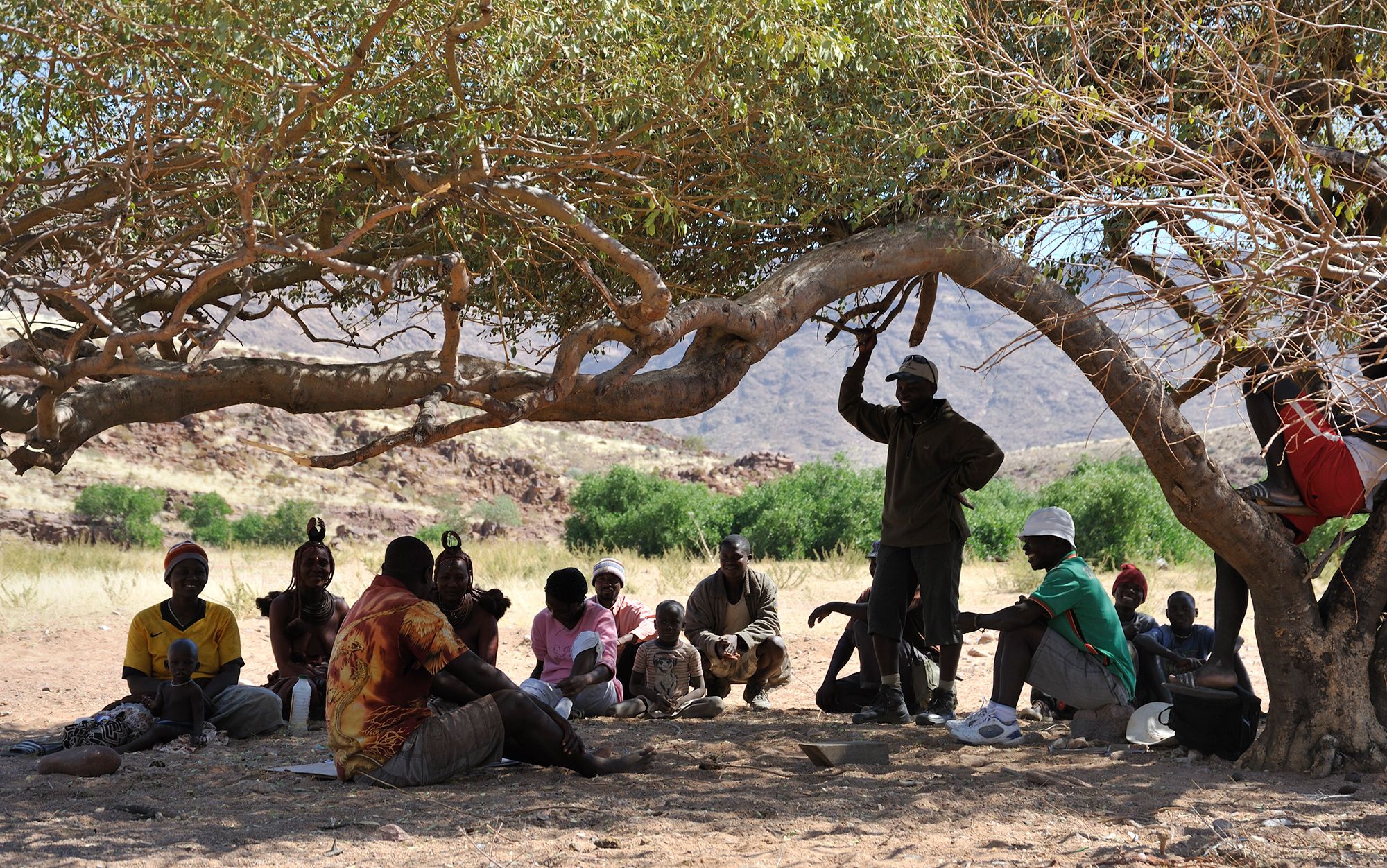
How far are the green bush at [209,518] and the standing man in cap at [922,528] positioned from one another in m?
22.8

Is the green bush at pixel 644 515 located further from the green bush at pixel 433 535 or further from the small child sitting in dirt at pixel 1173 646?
the small child sitting in dirt at pixel 1173 646

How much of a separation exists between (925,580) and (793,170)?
2.26 metres

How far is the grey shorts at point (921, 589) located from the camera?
6496mm

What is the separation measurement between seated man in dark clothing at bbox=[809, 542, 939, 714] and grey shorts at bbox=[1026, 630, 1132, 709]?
4.03ft

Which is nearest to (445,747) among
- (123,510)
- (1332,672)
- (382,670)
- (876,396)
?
(382,670)

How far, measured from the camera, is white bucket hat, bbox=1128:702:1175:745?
5.73m

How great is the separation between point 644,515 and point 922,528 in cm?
1887

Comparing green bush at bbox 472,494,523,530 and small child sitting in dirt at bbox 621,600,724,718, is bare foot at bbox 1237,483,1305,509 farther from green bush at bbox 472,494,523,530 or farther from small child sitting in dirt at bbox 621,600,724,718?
green bush at bbox 472,494,523,530

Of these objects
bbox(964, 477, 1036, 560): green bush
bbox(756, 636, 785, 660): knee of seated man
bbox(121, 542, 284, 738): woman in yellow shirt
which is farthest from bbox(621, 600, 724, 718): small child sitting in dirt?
bbox(964, 477, 1036, 560): green bush

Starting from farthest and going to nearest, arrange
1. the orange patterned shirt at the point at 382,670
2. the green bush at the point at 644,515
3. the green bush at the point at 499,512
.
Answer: the green bush at the point at 499,512, the green bush at the point at 644,515, the orange patterned shirt at the point at 382,670

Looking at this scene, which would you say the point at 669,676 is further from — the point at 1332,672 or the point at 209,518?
the point at 209,518

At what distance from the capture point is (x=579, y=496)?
28.3 m

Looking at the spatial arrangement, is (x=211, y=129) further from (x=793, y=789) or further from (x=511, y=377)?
(x=793, y=789)

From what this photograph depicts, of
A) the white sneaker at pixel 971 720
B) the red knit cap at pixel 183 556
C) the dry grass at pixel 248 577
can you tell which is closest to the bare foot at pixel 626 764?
the white sneaker at pixel 971 720
